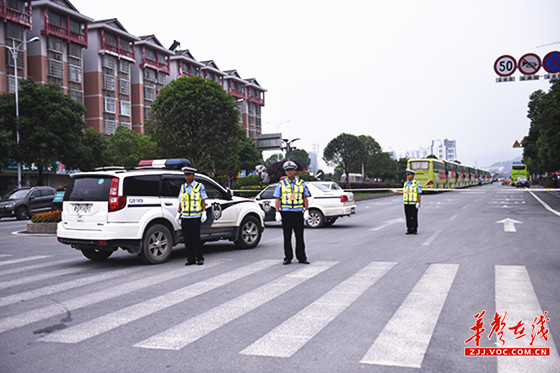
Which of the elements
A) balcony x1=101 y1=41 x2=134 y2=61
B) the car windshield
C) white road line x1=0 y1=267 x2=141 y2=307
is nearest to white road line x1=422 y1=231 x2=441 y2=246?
white road line x1=0 y1=267 x2=141 y2=307

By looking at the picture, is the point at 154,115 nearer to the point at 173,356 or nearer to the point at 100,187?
the point at 100,187

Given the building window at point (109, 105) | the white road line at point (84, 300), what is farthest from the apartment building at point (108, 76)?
the white road line at point (84, 300)

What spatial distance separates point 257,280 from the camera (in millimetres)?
7961

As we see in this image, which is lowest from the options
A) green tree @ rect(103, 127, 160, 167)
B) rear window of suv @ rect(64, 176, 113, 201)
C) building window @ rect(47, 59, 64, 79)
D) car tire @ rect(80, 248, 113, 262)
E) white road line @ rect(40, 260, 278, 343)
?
white road line @ rect(40, 260, 278, 343)

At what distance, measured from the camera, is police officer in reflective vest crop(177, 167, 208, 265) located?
9.74 metres

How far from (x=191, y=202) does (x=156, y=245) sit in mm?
1082

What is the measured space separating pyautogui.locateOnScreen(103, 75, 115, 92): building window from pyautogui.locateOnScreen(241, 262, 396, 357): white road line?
5687cm

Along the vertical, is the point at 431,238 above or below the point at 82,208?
below

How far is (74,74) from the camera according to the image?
178 ft

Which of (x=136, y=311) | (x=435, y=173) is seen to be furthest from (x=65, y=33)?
(x=136, y=311)

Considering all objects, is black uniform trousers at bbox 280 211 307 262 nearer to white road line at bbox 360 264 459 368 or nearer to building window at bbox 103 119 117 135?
white road line at bbox 360 264 459 368

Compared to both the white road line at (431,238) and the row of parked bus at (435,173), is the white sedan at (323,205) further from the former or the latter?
the row of parked bus at (435,173)

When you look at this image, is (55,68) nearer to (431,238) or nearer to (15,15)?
(15,15)

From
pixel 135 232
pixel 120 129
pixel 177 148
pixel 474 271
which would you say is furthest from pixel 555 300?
pixel 120 129
